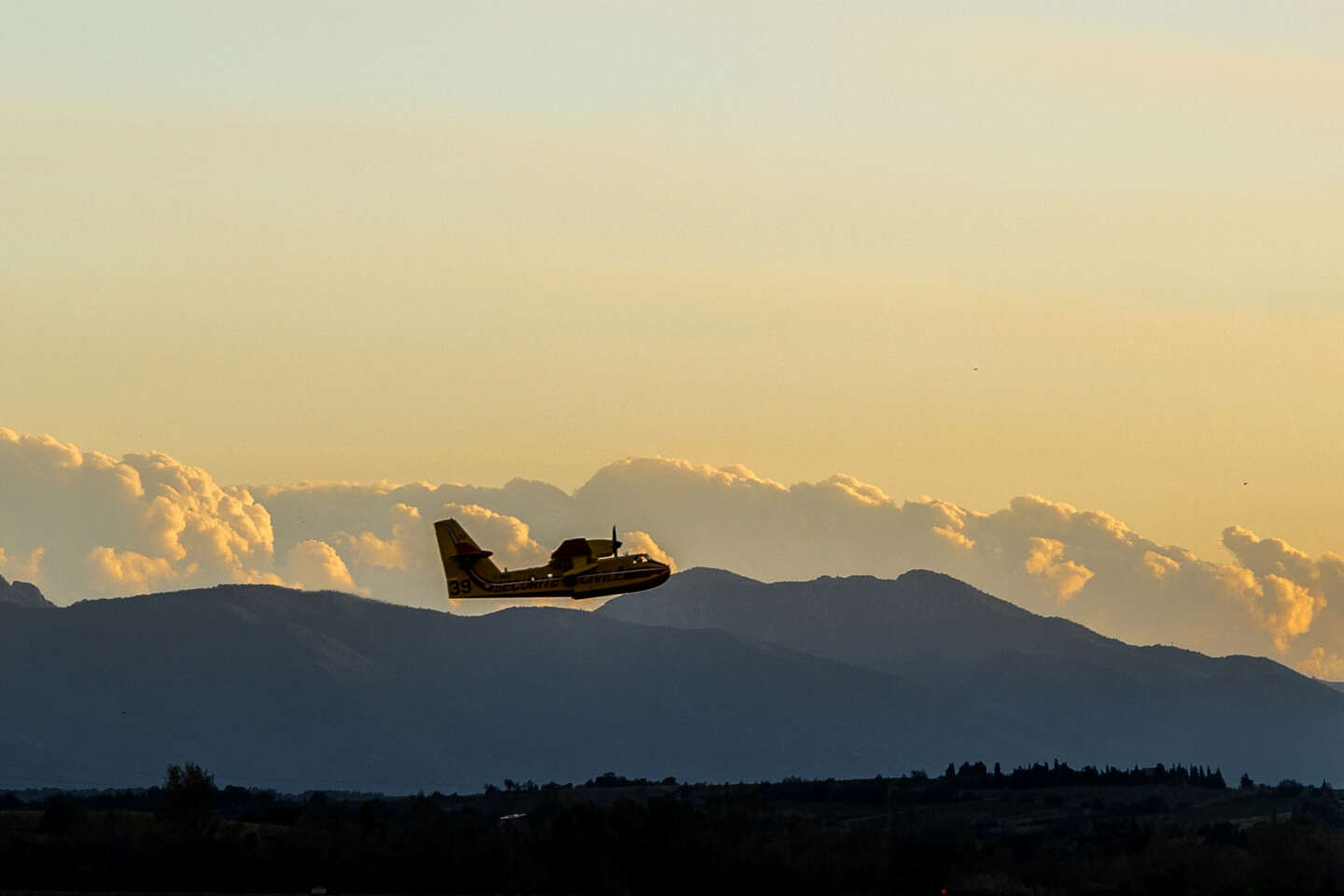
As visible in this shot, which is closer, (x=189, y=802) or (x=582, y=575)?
(x=582, y=575)

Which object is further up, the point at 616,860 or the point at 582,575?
the point at 582,575

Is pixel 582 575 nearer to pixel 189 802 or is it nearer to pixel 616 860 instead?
pixel 616 860

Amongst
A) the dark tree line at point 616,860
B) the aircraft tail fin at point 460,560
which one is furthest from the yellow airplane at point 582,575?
the dark tree line at point 616,860

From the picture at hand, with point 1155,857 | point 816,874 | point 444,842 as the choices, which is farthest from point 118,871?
point 1155,857

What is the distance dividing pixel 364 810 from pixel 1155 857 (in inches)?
2505

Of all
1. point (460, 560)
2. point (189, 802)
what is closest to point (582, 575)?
point (460, 560)

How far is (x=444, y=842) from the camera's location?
16750 centimetres

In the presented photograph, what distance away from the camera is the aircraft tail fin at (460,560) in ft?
543

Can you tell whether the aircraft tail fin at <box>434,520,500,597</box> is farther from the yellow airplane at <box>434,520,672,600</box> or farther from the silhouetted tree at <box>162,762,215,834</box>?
the silhouetted tree at <box>162,762,215,834</box>

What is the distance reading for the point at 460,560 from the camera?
16662 centimetres

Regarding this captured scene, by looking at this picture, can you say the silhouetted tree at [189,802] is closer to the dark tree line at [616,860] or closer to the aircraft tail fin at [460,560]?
the dark tree line at [616,860]

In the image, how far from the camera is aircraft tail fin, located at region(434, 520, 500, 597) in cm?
16538

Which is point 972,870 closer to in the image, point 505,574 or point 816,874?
point 816,874

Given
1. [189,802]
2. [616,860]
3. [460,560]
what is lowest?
[616,860]
